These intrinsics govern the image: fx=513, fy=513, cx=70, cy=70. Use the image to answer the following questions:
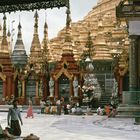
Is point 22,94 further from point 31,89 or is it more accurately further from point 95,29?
point 95,29

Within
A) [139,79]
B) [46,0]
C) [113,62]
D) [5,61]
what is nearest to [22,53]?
[5,61]

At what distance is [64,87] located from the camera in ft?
127

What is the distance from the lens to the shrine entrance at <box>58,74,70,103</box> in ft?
125

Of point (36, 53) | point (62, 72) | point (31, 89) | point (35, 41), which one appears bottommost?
point (31, 89)

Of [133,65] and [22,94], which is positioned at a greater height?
[133,65]

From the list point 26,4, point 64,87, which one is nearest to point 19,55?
point 64,87

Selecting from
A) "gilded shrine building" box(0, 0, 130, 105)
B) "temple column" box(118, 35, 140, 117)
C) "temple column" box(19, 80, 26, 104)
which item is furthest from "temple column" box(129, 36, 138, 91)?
"temple column" box(19, 80, 26, 104)

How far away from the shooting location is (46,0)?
10672 mm

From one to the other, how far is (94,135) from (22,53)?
2960 cm

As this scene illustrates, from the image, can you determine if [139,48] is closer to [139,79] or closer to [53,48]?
[139,79]

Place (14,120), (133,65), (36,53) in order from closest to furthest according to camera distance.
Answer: (14,120) → (133,65) → (36,53)

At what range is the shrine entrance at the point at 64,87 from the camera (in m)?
38.2

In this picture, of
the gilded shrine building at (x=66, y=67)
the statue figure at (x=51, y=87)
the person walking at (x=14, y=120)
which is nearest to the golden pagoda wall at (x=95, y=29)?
the gilded shrine building at (x=66, y=67)

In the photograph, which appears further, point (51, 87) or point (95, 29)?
point (95, 29)
